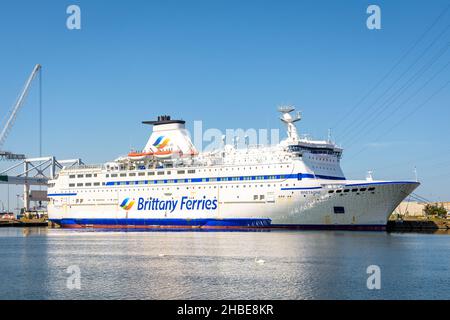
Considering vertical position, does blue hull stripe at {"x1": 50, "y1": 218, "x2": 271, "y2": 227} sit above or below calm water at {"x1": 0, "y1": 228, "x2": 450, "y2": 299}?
above

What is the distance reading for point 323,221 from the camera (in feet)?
190

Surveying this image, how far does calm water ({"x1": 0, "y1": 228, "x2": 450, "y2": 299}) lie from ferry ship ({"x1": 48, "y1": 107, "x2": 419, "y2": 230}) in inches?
295

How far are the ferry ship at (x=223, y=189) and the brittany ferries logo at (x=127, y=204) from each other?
0.39ft

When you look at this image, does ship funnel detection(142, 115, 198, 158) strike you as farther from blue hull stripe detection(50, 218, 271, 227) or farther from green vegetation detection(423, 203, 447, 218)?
green vegetation detection(423, 203, 447, 218)

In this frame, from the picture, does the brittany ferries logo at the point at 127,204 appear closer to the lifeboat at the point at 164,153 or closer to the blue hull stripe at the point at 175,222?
the blue hull stripe at the point at 175,222

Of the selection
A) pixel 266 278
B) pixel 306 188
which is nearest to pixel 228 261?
pixel 266 278

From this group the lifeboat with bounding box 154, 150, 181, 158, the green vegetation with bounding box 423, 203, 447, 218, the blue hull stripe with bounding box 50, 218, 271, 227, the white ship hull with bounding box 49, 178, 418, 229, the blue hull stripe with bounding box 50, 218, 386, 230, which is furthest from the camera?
the green vegetation with bounding box 423, 203, 447, 218

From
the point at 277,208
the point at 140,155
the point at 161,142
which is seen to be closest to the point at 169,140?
the point at 161,142

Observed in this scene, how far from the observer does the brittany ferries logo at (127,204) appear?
71.8m

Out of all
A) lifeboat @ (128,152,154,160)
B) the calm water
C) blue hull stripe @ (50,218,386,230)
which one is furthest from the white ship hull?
the calm water

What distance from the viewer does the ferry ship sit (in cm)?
5709

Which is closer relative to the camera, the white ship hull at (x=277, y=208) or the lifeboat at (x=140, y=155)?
the white ship hull at (x=277, y=208)

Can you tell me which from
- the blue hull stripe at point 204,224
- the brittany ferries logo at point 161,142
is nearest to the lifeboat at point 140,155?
the brittany ferries logo at point 161,142
